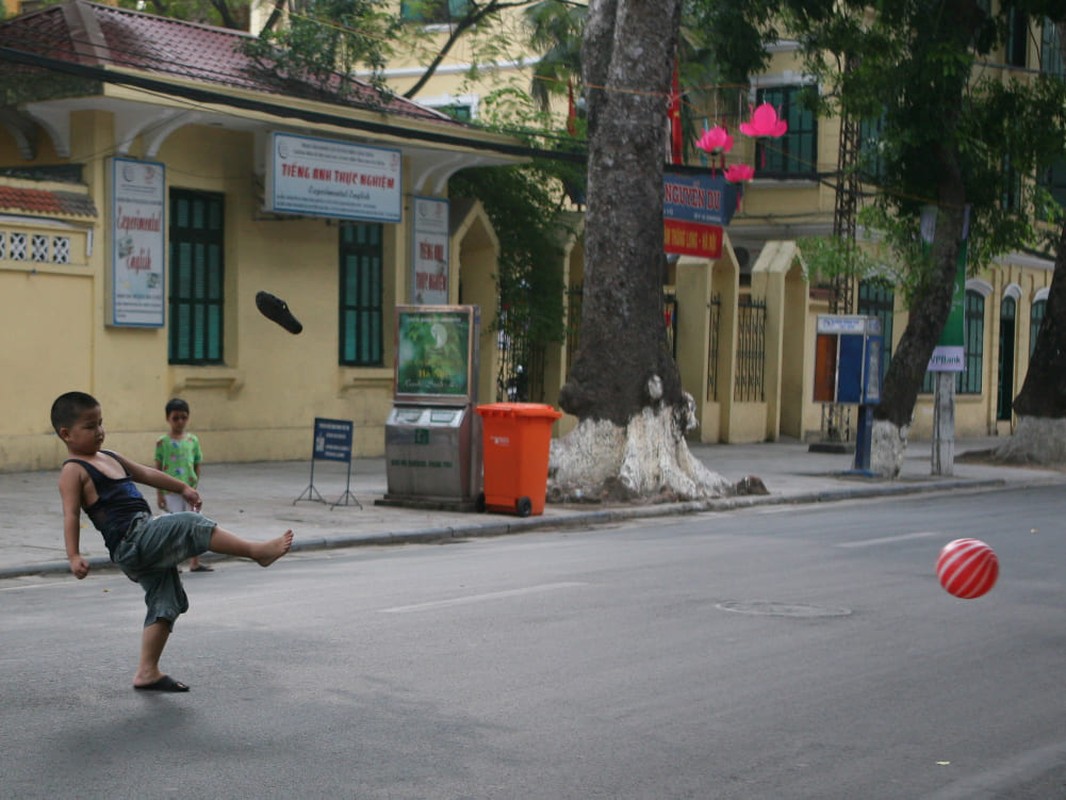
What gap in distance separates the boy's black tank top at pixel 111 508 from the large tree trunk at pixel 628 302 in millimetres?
11430

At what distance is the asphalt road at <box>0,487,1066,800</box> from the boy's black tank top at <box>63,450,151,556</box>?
74 centimetres

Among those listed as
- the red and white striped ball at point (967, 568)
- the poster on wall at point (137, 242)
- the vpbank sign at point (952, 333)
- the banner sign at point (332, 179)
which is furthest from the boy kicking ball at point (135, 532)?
the vpbank sign at point (952, 333)

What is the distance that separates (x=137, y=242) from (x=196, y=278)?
1.78 meters

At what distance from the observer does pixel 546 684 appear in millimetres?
7809

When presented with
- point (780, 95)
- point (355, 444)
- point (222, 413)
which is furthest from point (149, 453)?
point (780, 95)

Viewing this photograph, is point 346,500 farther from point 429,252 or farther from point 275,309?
point 429,252

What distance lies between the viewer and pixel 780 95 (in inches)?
1341

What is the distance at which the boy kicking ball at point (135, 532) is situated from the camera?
23.6ft

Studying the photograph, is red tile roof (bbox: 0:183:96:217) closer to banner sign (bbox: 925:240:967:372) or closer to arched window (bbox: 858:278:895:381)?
banner sign (bbox: 925:240:967:372)

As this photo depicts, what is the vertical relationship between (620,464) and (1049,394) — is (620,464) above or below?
below

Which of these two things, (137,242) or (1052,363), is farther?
(1052,363)

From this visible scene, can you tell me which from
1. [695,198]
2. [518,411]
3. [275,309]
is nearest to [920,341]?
Result: [695,198]

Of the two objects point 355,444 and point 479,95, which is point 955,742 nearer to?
point 355,444

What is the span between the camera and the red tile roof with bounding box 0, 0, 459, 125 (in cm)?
2018
